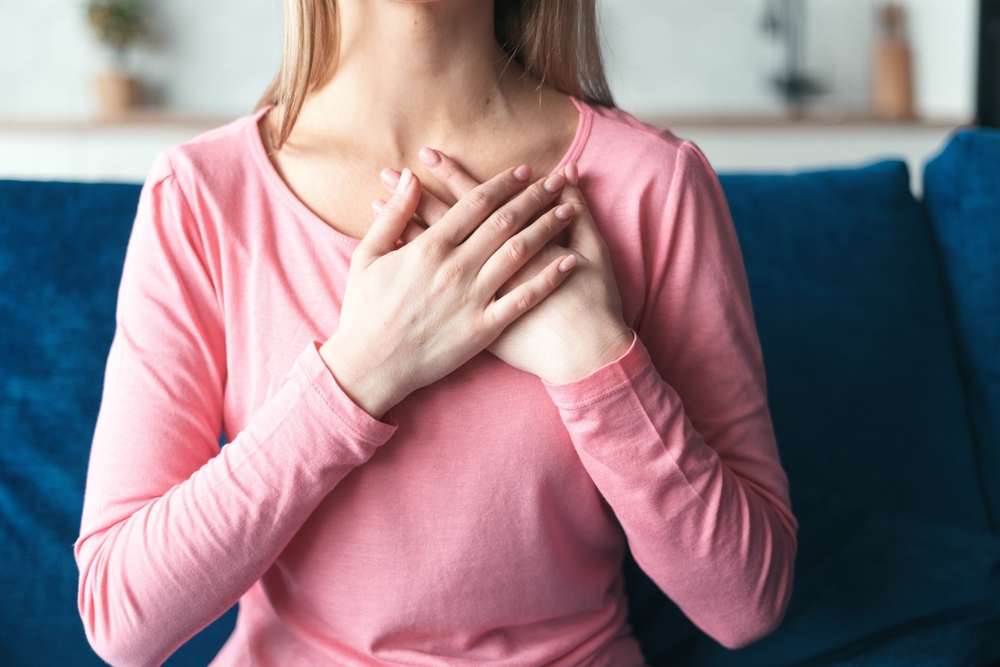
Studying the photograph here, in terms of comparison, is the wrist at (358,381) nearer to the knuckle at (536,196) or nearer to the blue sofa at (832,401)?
the knuckle at (536,196)

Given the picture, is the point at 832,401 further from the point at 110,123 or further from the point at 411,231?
the point at 110,123

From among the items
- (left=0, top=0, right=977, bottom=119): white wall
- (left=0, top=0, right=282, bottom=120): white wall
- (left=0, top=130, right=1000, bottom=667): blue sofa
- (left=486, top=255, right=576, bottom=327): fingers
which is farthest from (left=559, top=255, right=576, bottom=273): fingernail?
(left=0, top=0, right=282, bottom=120): white wall

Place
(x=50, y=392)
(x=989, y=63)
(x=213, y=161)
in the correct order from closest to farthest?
(x=213, y=161) < (x=50, y=392) < (x=989, y=63)

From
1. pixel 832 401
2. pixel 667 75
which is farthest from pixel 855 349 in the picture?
pixel 667 75

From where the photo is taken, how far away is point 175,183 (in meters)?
0.79

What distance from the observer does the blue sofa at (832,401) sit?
42.9 inches

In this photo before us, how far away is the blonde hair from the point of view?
A: 831 mm

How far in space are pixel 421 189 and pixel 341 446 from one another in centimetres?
23

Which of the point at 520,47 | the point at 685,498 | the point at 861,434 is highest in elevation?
the point at 520,47

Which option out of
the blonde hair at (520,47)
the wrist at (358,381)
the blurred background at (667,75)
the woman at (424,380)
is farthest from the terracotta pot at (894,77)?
the wrist at (358,381)

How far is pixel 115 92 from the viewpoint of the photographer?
2.83 m

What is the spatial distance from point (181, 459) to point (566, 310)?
36 centimetres

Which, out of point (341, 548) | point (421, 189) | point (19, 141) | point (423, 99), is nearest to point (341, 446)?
point (341, 548)

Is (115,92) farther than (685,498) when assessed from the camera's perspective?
Yes
